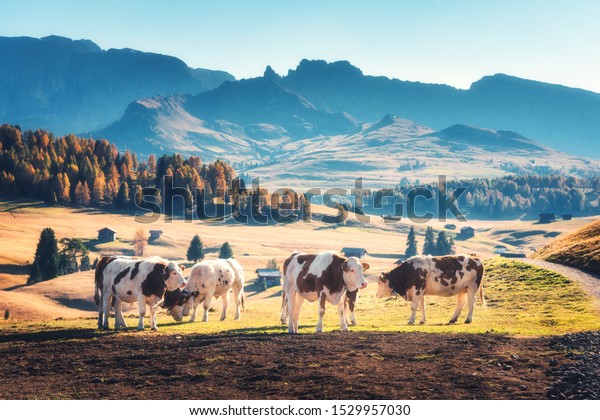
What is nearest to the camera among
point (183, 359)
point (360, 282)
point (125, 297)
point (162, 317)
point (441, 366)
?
point (441, 366)

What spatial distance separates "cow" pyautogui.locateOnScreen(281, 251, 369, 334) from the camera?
3042cm

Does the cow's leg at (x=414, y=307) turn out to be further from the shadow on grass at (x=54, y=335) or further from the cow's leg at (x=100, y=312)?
the cow's leg at (x=100, y=312)

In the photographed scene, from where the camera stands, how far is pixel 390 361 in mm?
22938

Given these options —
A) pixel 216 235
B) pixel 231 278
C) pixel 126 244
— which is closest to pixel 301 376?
pixel 231 278

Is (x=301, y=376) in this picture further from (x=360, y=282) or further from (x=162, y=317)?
(x=162, y=317)

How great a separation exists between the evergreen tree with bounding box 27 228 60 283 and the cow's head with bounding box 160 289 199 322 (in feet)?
281

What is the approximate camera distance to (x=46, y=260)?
123875 mm

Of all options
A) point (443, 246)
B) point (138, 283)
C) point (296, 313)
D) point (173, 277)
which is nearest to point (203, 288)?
point (173, 277)

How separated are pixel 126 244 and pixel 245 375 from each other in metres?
155

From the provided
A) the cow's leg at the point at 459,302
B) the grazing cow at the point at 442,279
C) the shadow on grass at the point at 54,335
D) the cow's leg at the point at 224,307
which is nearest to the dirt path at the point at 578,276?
the cow's leg at the point at 459,302

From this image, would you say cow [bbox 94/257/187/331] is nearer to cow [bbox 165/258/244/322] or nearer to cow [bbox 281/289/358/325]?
cow [bbox 165/258/244/322]

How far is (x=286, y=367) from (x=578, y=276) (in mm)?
38268

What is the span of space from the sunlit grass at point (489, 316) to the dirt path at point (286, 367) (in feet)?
17.1

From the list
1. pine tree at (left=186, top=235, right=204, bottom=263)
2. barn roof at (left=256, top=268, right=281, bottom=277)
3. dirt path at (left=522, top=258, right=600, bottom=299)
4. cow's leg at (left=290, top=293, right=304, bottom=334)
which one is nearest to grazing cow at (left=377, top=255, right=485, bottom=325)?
cow's leg at (left=290, top=293, right=304, bottom=334)
